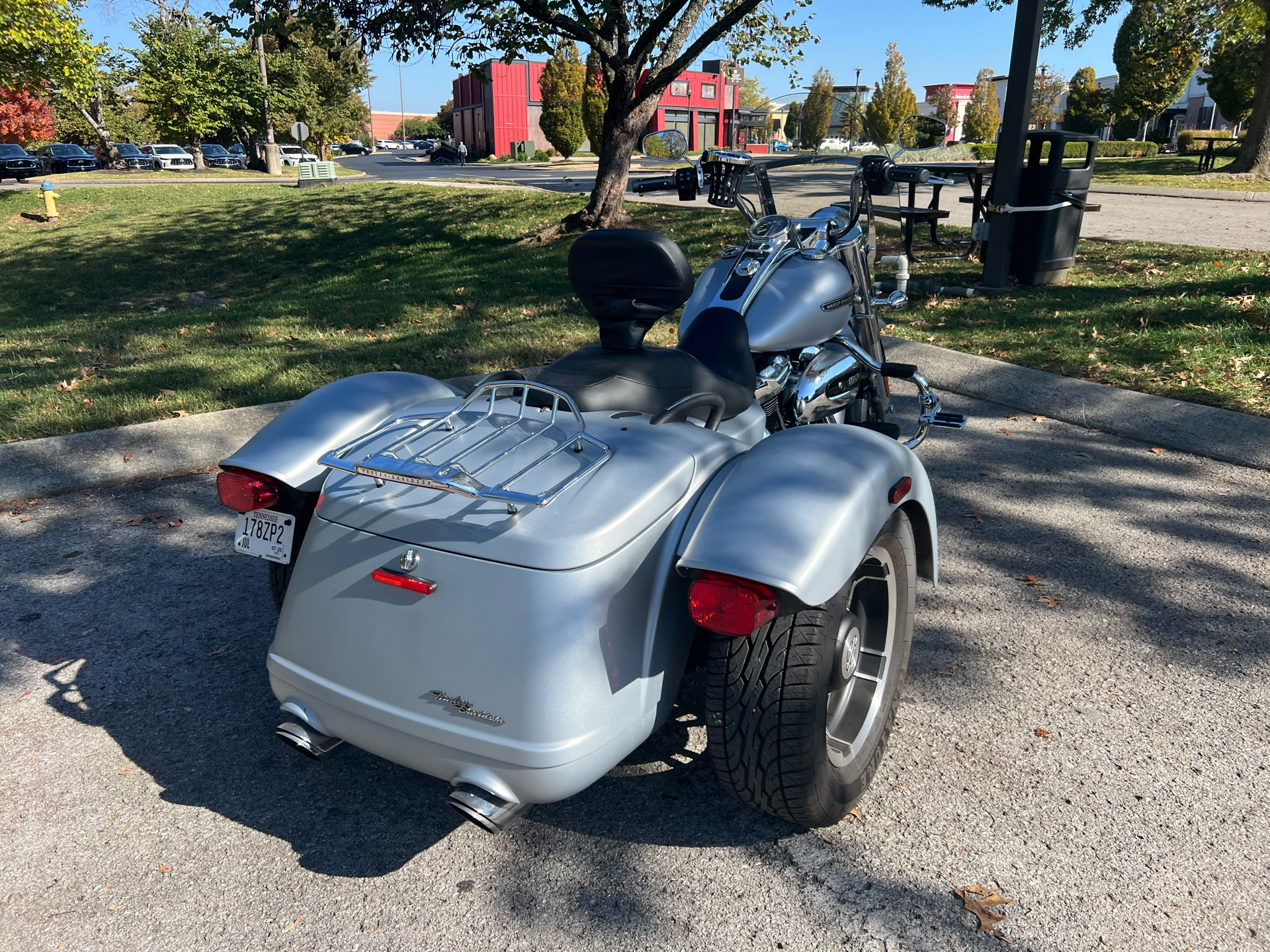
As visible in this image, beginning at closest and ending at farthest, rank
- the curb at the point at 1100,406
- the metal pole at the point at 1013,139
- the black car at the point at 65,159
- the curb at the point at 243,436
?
1. the curb at the point at 243,436
2. the curb at the point at 1100,406
3. the metal pole at the point at 1013,139
4. the black car at the point at 65,159

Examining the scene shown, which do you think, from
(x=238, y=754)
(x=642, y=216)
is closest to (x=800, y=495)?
(x=238, y=754)

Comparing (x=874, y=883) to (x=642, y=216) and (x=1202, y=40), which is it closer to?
(x=642, y=216)

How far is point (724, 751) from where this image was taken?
6.60 feet

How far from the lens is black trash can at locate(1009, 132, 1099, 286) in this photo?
7949 mm

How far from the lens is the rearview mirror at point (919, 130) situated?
417 cm

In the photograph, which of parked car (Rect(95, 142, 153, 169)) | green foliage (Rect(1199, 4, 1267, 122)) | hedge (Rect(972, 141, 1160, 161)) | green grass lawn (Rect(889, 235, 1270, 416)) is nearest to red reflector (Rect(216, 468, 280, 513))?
green grass lawn (Rect(889, 235, 1270, 416))

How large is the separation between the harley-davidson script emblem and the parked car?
40.5 metres

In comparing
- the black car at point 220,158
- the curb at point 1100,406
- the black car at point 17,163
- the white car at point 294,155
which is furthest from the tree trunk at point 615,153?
the black car at point 220,158

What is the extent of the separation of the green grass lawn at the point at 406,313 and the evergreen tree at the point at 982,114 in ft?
152

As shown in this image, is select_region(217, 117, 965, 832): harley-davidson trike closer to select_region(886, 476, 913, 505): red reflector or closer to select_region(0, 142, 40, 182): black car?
select_region(886, 476, 913, 505): red reflector

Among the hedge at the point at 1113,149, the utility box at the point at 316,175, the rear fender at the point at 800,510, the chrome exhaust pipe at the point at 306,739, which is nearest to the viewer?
the rear fender at the point at 800,510

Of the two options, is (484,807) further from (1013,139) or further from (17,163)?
(17,163)

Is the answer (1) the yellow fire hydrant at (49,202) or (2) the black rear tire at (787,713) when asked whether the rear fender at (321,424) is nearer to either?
(2) the black rear tire at (787,713)

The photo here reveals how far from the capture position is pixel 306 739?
83.4 inches
